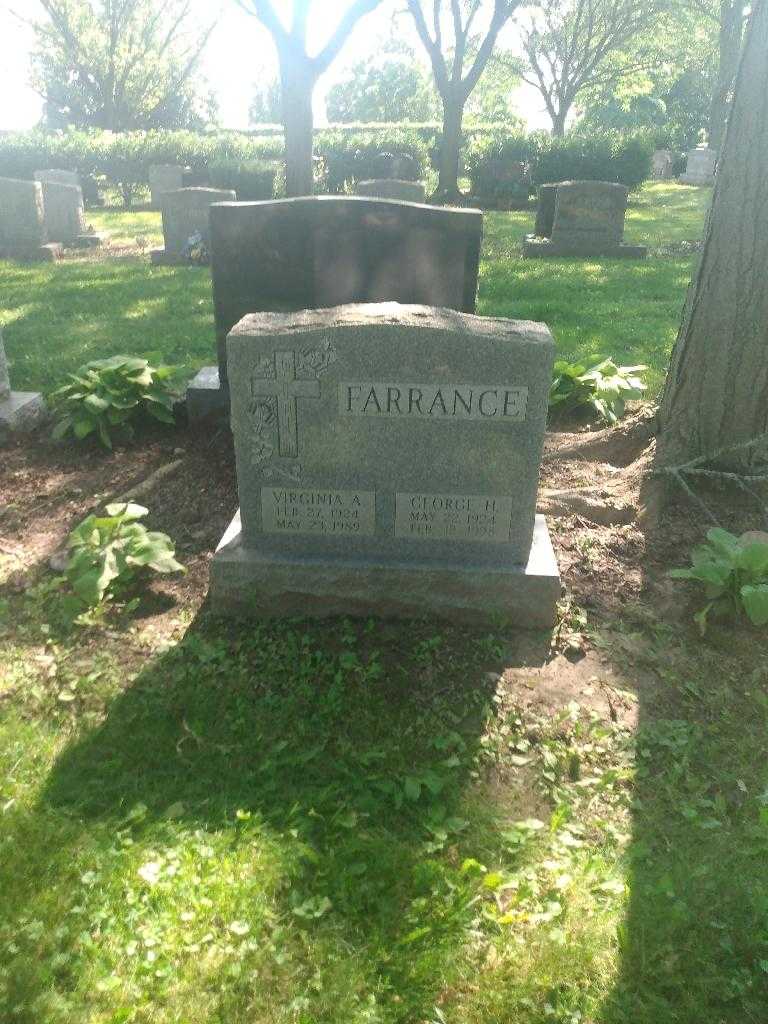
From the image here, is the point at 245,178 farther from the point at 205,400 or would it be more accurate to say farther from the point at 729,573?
the point at 729,573

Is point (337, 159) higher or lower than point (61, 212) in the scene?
higher

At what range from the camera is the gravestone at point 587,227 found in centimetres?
1327

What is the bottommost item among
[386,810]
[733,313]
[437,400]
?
[386,810]

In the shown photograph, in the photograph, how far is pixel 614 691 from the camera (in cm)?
314

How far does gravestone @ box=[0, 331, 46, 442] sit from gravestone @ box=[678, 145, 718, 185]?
28.1m

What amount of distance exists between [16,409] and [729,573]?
4637mm

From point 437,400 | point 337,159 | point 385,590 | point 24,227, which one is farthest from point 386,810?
point 337,159

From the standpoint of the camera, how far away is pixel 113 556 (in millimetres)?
3619

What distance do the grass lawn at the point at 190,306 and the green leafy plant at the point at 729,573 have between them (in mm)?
3236

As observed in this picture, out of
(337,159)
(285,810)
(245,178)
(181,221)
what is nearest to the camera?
(285,810)

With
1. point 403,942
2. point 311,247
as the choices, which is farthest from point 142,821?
point 311,247

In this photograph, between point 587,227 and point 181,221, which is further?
point 587,227

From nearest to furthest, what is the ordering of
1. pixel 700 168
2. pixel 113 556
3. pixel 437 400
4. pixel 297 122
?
pixel 437 400 < pixel 113 556 < pixel 297 122 < pixel 700 168

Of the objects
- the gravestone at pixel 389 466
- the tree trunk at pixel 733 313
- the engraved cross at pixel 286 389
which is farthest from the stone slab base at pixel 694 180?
the engraved cross at pixel 286 389
